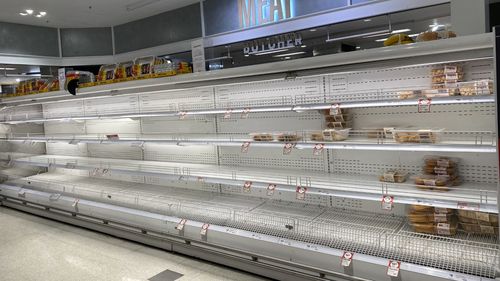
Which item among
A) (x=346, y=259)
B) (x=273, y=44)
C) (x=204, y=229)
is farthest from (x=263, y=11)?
(x=346, y=259)

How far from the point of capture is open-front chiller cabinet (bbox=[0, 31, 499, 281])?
254 centimetres

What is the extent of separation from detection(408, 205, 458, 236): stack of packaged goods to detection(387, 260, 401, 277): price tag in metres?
0.40

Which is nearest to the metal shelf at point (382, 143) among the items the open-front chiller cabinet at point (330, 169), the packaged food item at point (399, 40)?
the open-front chiller cabinet at point (330, 169)

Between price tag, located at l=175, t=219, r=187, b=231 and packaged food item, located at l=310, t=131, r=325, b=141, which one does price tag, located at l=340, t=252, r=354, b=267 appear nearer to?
packaged food item, located at l=310, t=131, r=325, b=141

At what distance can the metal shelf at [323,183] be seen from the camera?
8.01 ft

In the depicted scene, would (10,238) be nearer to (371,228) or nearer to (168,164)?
(168,164)

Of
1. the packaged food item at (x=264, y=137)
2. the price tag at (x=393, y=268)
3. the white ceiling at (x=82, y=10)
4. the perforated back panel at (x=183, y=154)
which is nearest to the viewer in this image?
the price tag at (x=393, y=268)

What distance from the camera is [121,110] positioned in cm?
546

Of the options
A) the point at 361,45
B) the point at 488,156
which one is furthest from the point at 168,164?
the point at 488,156

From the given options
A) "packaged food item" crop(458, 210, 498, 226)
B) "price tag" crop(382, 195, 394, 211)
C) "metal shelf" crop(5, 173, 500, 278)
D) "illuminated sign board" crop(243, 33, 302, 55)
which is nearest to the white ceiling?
"illuminated sign board" crop(243, 33, 302, 55)

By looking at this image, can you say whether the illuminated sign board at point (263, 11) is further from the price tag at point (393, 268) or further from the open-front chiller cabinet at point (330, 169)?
the price tag at point (393, 268)

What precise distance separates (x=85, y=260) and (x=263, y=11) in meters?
3.70

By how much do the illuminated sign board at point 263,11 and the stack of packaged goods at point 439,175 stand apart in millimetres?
2865

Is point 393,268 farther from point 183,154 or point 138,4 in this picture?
point 138,4
